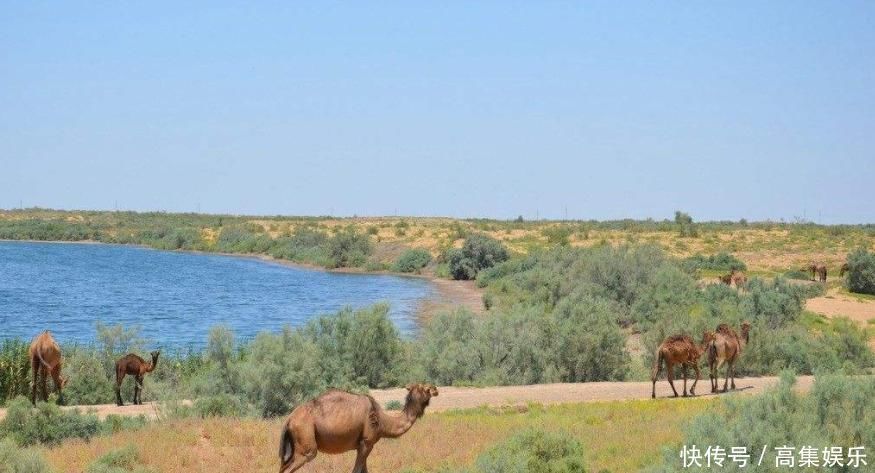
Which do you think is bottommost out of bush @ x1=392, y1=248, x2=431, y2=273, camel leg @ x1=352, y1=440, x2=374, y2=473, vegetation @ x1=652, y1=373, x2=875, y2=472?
bush @ x1=392, y1=248, x2=431, y2=273

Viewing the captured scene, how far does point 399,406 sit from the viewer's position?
62.5 ft

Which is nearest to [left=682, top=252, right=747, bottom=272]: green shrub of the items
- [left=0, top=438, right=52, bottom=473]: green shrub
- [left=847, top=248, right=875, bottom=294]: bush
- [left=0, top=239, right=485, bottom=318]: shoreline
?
[left=847, top=248, right=875, bottom=294]: bush

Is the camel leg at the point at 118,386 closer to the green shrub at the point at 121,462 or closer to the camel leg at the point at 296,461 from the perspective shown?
the green shrub at the point at 121,462

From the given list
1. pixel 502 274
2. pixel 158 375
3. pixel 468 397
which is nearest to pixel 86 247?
pixel 502 274

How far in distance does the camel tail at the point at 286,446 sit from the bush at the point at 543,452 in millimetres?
2378

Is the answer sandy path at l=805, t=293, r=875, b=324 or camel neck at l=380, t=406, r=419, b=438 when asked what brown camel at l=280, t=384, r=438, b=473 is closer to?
camel neck at l=380, t=406, r=419, b=438

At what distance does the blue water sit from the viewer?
4016 cm

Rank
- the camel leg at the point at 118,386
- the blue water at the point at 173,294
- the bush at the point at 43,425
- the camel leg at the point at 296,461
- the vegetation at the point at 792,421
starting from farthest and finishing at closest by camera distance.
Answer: the blue water at the point at 173,294
the camel leg at the point at 118,386
the bush at the point at 43,425
the camel leg at the point at 296,461
the vegetation at the point at 792,421

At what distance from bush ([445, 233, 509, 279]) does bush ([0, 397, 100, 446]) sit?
51.9 metres

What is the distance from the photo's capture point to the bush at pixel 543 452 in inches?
492

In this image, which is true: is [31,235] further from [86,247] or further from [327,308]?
[327,308]

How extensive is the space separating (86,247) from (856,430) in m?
101

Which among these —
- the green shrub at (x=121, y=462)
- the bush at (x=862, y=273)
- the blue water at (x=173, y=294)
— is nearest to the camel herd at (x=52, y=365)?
the blue water at (x=173, y=294)

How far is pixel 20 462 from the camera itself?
12469 millimetres
